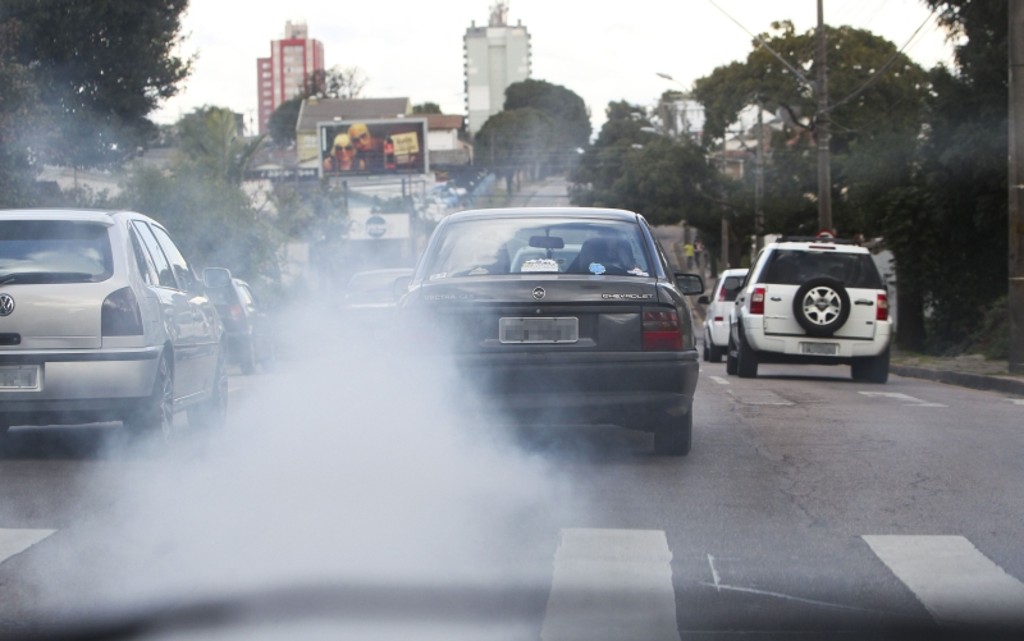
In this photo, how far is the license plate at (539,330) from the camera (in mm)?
8789

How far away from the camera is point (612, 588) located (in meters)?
5.70

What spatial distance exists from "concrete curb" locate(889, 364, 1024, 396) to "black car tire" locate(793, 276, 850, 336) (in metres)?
1.86

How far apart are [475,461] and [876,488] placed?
7.58 ft

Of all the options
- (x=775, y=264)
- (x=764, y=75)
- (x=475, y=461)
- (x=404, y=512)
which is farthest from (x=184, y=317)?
(x=764, y=75)

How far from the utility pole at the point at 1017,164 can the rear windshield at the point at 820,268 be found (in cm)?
158

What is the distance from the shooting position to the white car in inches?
885

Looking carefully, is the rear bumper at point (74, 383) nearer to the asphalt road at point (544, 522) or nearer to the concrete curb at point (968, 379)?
the asphalt road at point (544, 522)

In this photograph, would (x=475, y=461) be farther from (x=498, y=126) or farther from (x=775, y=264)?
(x=498, y=126)

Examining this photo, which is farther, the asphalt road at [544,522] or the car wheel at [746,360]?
the car wheel at [746,360]

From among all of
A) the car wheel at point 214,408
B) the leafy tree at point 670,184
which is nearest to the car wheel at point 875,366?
the car wheel at point 214,408

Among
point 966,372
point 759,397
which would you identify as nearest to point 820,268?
point 966,372

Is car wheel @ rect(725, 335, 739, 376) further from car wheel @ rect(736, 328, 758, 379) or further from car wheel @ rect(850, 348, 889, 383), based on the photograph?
car wheel @ rect(850, 348, 889, 383)

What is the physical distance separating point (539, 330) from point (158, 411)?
2367 mm

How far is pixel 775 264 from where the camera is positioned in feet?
61.9
